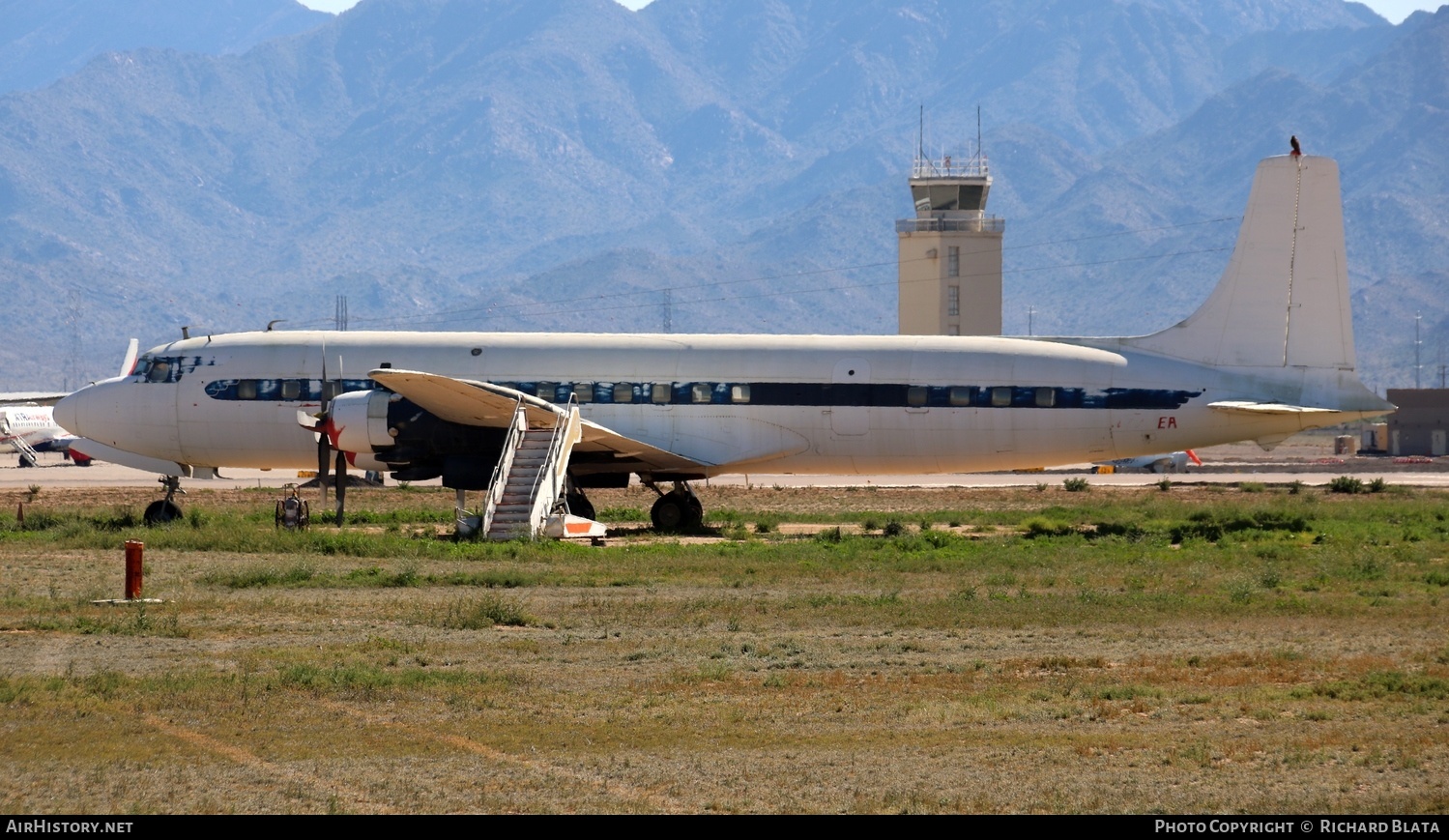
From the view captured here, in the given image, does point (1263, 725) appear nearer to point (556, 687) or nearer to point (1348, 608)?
point (556, 687)

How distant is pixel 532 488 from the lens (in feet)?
99.0

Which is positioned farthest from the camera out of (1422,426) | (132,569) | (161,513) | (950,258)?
(1422,426)

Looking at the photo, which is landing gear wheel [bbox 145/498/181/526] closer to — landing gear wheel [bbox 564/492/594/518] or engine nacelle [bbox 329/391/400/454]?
engine nacelle [bbox 329/391/400/454]

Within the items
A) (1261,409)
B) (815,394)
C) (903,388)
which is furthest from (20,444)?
(1261,409)

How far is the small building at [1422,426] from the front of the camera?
91.1 meters

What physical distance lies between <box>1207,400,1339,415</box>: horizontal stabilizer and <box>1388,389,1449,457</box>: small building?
62681 millimetres

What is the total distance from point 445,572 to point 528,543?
10.2 ft

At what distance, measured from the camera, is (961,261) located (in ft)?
287

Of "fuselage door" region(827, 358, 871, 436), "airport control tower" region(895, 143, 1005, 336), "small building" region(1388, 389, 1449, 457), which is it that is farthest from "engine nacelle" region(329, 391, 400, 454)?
"small building" region(1388, 389, 1449, 457)

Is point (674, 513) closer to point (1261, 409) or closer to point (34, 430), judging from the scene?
point (1261, 409)

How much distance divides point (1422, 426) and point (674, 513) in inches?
2729

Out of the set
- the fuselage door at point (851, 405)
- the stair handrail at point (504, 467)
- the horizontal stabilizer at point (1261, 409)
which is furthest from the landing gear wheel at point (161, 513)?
the horizontal stabilizer at point (1261, 409)

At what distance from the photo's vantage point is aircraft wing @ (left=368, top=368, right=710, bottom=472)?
3009 cm

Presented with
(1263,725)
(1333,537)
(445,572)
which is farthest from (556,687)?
(1333,537)
